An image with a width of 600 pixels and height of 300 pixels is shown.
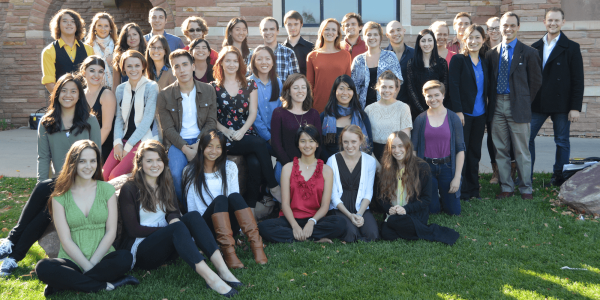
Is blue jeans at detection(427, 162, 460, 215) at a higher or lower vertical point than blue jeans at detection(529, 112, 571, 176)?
lower

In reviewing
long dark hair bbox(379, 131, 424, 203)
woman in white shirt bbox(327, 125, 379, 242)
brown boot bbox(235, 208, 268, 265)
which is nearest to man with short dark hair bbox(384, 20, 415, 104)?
long dark hair bbox(379, 131, 424, 203)

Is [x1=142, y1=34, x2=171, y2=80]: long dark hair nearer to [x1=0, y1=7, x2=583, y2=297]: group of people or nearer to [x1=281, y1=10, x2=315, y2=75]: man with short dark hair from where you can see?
[x1=0, y1=7, x2=583, y2=297]: group of people

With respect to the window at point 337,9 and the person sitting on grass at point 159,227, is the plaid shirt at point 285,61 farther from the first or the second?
the window at point 337,9

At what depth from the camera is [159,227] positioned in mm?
3541

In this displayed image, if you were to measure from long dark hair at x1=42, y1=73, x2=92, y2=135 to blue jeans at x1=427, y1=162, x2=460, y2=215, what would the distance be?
3.26m

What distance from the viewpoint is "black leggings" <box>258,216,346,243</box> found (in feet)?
13.1

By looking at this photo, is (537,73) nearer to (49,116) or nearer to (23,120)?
(49,116)

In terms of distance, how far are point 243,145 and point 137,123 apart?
1006mm

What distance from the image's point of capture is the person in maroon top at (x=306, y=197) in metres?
4.04

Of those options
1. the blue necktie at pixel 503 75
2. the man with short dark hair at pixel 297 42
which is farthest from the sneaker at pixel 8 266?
the blue necktie at pixel 503 75

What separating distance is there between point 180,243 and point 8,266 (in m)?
1.42

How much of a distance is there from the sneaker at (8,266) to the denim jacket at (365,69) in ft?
11.5

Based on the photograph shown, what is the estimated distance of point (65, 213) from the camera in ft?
10.7

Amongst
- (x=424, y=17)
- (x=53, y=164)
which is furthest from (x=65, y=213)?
(x=424, y=17)
